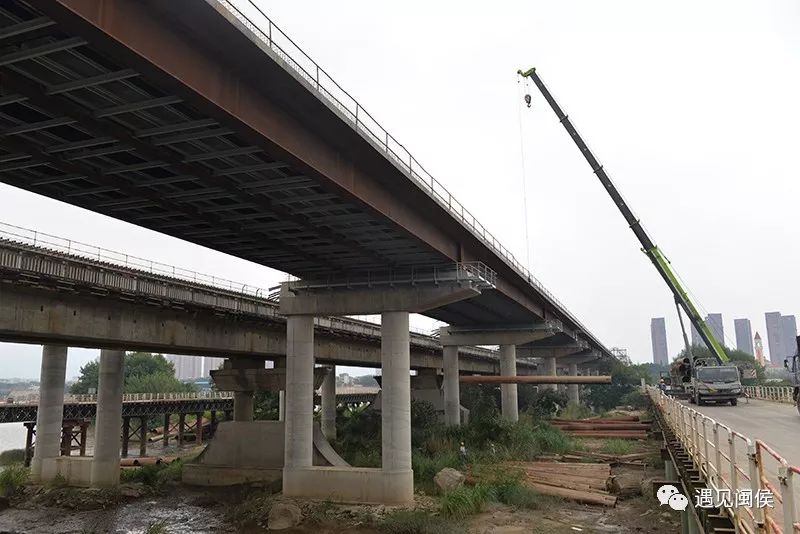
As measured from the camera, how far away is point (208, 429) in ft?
246

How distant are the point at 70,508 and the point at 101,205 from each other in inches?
614

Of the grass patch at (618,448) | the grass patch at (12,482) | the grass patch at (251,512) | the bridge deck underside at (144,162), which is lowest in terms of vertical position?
the grass patch at (251,512)

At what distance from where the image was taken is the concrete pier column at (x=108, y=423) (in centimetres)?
2973

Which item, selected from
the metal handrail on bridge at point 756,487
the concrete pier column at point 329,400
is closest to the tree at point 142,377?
the concrete pier column at point 329,400

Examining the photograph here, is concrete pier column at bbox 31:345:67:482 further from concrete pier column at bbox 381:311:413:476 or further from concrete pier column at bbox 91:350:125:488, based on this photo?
concrete pier column at bbox 381:311:413:476

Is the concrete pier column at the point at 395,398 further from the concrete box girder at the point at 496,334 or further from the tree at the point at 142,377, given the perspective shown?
the tree at the point at 142,377

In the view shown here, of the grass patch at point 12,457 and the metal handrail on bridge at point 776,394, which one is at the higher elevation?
the metal handrail on bridge at point 776,394

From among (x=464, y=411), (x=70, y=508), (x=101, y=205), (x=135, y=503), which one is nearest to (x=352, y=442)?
(x=135, y=503)

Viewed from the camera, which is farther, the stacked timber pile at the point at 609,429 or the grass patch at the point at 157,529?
the stacked timber pile at the point at 609,429

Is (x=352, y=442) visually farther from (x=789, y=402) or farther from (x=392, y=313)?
(x=789, y=402)

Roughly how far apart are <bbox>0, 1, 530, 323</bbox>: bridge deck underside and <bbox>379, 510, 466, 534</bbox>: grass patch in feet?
31.4

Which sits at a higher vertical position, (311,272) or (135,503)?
(311,272)

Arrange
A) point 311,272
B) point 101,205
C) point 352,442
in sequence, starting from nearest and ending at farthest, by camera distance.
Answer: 1. point 101,205
2. point 311,272
3. point 352,442

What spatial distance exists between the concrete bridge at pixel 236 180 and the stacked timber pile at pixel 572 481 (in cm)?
561
